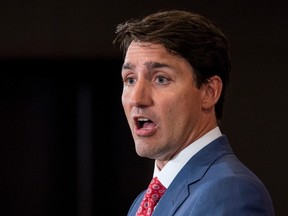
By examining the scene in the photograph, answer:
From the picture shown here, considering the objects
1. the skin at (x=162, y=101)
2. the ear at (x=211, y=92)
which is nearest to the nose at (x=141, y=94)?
the skin at (x=162, y=101)

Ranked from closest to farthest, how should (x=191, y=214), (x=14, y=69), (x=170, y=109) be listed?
(x=191, y=214) → (x=170, y=109) → (x=14, y=69)

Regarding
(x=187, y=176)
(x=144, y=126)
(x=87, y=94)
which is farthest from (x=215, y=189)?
(x=87, y=94)

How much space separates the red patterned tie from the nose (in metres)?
0.17

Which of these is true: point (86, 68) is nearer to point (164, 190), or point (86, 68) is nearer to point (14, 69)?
point (14, 69)

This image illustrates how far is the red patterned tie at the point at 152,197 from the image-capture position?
144 centimetres

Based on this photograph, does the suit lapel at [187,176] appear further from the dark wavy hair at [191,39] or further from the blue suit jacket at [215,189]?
the dark wavy hair at [191,39]

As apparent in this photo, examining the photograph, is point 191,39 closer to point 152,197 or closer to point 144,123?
point 144,123

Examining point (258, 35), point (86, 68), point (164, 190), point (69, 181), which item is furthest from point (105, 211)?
point (164, 190)

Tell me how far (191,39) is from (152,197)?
0.33m

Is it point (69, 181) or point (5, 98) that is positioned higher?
point (5, 98)

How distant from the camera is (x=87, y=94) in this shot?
2.58 meters

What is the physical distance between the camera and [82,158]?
2582 millimetres

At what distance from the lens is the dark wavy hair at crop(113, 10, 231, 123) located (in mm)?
1414

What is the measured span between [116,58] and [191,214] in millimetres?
1371
